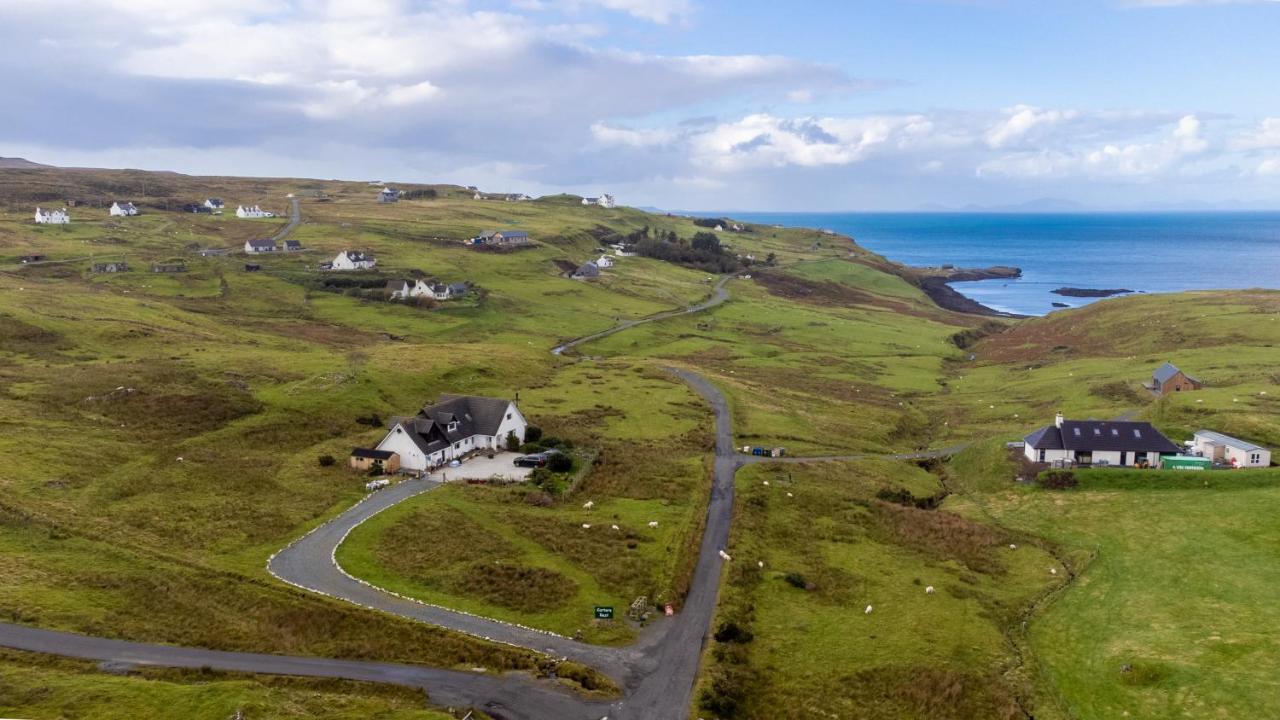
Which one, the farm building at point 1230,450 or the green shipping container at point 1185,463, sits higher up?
the farm building at point 1230,450

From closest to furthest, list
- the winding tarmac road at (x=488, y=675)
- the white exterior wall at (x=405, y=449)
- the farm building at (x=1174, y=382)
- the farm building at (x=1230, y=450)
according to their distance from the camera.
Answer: the winding tarmac road at (x=488, y=675) < the farm building at (x=1230, y=450) < the white exterior wall at (x=405, y=449) < the farm building at (x=1174, y=382)

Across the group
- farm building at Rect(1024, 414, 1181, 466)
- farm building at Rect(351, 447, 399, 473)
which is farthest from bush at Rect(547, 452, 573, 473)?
farm building at Rect(1024, 414, 1181, 466)

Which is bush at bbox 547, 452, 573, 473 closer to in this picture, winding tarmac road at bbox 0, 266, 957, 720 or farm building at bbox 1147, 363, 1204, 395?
winding tarmac road at bbox 0, 266, 957, 720

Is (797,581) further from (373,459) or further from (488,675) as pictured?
(373,459)

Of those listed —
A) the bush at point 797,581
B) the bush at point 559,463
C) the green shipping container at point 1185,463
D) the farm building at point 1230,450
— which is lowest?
the bush at point 797,581

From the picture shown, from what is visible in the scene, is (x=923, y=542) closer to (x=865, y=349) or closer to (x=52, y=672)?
(x=52, y=672)

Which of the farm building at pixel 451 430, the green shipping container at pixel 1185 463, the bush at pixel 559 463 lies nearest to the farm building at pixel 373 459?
the farm building at pixel 451 430


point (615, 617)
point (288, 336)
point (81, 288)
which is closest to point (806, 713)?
point (615, 617)

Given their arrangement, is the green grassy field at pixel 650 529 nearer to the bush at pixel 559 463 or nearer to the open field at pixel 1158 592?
the open field at pixel 1158 592

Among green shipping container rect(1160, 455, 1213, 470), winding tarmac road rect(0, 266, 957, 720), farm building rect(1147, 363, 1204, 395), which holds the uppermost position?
farm building rect(1147, 363, 1204, 395)
